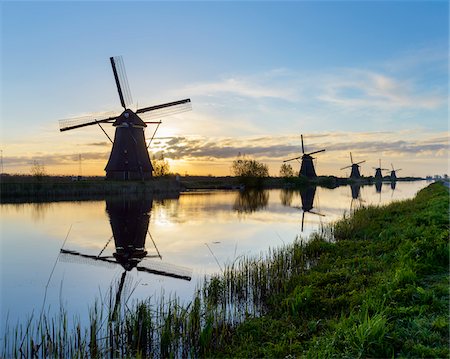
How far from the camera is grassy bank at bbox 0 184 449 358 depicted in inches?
201

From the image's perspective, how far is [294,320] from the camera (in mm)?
6812

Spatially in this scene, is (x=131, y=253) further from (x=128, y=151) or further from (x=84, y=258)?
(x=128, y=151)

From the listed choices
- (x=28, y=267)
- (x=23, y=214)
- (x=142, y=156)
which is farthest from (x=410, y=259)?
(x=142, y=156)

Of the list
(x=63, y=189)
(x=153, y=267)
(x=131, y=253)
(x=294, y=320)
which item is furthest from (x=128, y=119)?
(x=294, y=320)

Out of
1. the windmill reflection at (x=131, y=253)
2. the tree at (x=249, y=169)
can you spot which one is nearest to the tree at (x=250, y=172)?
the tree at (x=249, y=169)

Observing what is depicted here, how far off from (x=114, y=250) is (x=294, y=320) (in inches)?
405

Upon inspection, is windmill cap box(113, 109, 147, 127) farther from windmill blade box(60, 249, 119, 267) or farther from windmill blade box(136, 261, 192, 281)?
windmill blade box(136, 261, 192, 281)

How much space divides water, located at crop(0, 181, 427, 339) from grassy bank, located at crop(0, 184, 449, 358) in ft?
4.72

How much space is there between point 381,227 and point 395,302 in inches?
433

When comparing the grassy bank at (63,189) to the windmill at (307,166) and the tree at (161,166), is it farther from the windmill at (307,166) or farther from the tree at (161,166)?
the windmill at (307,166)

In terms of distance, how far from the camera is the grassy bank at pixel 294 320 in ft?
16.7

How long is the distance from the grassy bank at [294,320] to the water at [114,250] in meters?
1.44

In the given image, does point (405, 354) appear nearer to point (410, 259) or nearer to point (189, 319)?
point (189, 319)

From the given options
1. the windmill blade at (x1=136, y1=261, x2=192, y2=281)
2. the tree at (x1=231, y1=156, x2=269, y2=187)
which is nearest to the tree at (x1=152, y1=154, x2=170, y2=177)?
the tree at (x1=231, y1=156, x2=269, y2=187)
